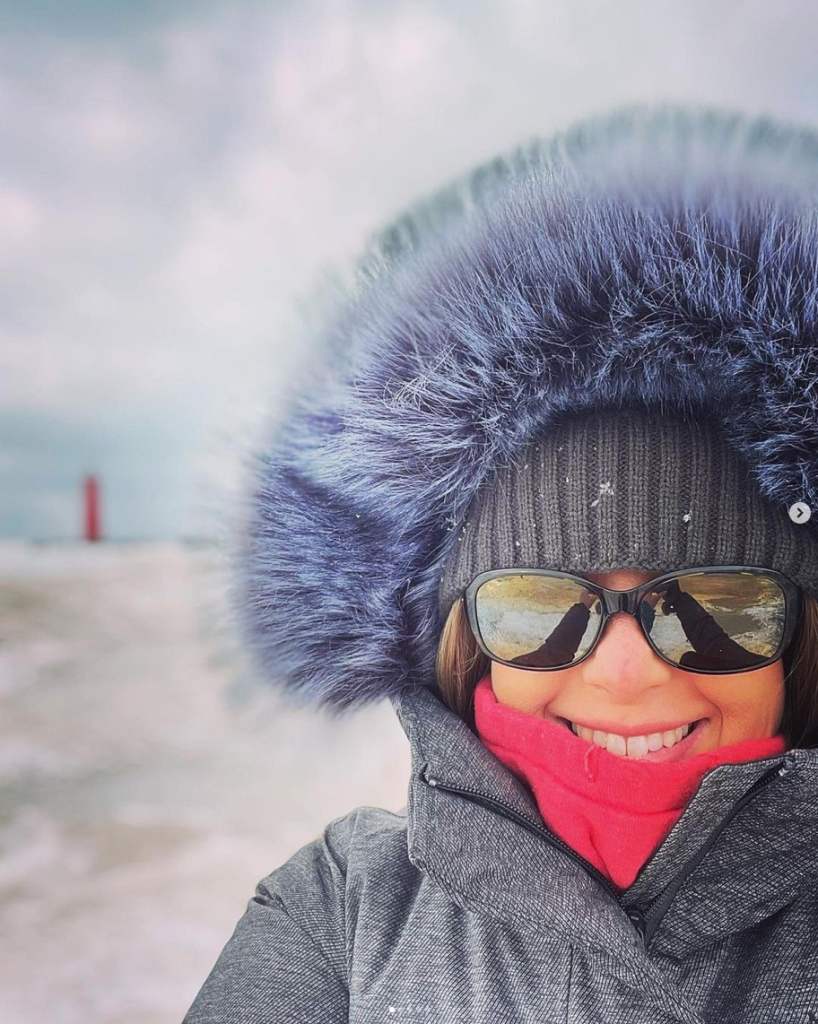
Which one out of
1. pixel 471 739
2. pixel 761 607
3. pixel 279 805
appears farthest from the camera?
pixel 279 805

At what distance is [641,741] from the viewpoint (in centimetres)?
95

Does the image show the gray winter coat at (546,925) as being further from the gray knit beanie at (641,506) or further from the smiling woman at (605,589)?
the gray knit beanie at (641,506)

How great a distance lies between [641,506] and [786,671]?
0.30m

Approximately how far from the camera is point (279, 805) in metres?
1.94

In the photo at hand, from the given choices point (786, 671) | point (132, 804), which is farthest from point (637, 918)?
point (132, 804)

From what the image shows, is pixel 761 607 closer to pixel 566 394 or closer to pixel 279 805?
pixel 566 394

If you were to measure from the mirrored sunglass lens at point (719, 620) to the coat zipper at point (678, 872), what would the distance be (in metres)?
0.12

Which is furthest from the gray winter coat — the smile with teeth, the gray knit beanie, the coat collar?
the gray knit beanie

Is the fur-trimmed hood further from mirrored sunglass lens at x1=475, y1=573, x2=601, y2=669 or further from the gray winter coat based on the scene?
the gray winter coat

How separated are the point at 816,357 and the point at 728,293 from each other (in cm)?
12

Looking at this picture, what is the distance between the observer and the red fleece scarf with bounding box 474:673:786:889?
912 millimetres

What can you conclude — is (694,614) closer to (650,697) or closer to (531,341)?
(650,697)

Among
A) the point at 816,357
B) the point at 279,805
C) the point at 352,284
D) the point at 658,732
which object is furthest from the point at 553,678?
the point at 279,805

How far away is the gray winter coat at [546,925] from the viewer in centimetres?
84
